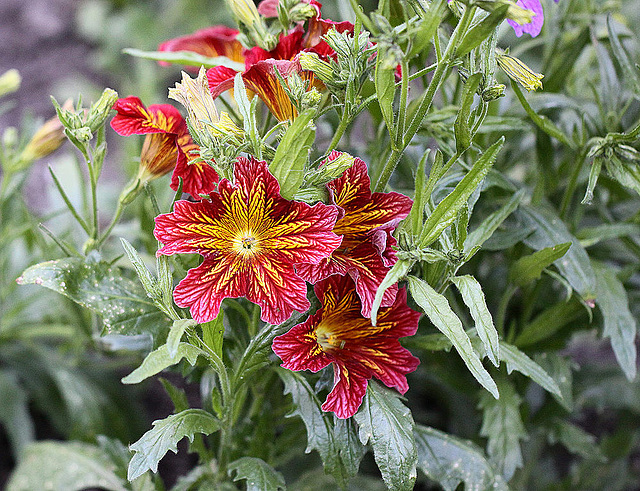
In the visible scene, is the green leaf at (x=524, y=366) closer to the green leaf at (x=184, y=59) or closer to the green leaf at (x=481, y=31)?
the green leaf at (x=481, y=31)

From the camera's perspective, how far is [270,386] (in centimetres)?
93

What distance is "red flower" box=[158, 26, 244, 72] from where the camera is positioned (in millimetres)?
955

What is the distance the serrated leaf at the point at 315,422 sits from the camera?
0.77m

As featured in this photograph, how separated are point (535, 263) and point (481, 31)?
14.4 inches

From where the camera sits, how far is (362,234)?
0.72 m

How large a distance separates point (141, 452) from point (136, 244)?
60 cm

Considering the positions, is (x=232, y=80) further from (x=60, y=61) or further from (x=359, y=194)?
(x=60, y=61)

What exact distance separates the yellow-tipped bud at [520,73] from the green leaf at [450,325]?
0.82 ft

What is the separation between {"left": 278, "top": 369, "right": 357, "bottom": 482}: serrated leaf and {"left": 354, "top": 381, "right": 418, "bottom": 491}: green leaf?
5cm

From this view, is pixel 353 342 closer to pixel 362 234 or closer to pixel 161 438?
pixel 362 234

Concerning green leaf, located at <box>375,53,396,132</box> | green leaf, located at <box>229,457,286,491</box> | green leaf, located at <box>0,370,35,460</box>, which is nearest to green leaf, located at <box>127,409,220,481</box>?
green leaf, located at <box>229,457,286,491</box>

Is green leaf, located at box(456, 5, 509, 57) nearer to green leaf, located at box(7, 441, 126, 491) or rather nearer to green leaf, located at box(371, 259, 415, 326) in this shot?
green leaf, located at box(371, 259, 415, 326)

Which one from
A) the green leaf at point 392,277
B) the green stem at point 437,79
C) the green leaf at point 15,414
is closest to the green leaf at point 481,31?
the green stem at point 437,79

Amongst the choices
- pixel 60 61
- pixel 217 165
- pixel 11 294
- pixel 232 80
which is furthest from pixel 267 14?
pixel 60 61
